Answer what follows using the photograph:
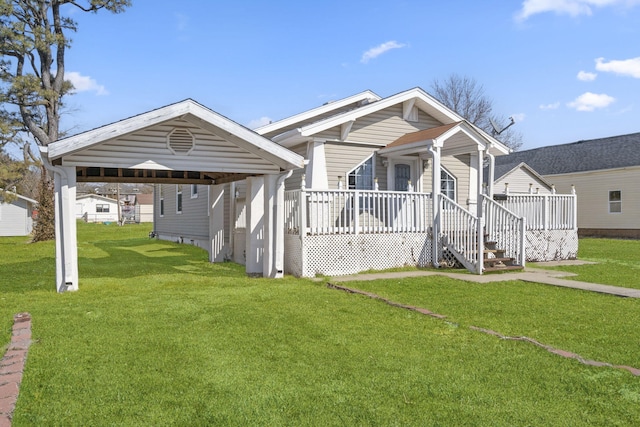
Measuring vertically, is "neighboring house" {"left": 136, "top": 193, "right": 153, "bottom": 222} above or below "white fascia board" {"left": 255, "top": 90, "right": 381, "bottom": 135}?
below

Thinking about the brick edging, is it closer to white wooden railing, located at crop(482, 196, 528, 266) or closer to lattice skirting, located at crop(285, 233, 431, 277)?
lattice skirting, located at crop(285, 233, 431, 277)

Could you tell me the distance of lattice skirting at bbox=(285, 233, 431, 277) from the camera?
10.2 m

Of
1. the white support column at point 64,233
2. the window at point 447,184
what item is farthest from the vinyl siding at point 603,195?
the white support column at point 64,233

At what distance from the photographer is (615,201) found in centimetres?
2566

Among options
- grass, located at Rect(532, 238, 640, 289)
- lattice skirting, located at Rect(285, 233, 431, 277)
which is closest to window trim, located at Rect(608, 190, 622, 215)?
grass, located at Rect(532, 238, 640, 289)

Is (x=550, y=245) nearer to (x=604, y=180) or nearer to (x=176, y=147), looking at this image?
(x=176, y=147)

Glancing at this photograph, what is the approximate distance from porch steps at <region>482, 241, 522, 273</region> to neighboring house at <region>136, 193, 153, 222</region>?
56554 millimetres

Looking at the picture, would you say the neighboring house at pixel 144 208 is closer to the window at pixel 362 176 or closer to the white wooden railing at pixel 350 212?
the window at pixel 362 176

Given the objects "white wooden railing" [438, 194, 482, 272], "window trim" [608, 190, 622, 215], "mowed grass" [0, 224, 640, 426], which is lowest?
"mowed grass" [0, 224, 640, 426]

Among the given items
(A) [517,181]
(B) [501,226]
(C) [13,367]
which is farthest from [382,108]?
(A) [517,181]

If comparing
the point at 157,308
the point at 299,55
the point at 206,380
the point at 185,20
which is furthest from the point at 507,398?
the point at 299,55

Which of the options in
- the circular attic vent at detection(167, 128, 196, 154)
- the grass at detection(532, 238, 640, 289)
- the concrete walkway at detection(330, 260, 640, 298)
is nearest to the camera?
the concrete walkway at detection(330, 260, 640, 298)

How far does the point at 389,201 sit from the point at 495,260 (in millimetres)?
2742

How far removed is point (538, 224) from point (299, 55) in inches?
352
